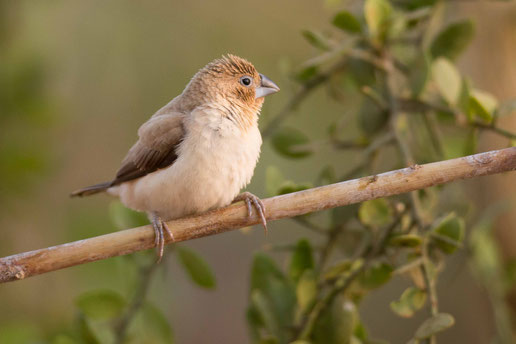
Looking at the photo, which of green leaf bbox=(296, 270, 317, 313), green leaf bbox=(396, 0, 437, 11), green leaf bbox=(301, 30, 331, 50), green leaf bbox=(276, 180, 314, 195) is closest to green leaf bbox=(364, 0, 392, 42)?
→ green leaf bbox=(301, 30, 331, 50)

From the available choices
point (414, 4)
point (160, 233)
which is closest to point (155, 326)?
point (160, 233)

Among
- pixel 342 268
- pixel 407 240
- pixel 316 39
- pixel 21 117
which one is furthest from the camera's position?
pixel 21 117

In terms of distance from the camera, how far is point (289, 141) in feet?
8.30

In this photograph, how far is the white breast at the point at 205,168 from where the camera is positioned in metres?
2.09

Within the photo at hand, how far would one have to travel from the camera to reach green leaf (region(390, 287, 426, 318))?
5.96 ft

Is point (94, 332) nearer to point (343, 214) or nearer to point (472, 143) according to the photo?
point (343, 214)

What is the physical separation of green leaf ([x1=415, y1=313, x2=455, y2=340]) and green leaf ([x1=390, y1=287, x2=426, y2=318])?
0.13m

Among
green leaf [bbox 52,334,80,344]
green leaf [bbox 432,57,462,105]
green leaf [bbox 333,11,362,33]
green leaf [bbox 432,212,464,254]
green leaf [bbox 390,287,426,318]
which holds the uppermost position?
green leaf [bbox 333,11,362,33]

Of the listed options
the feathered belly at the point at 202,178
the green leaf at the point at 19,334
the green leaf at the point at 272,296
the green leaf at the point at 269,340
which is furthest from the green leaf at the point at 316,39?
the green leaf at the point at 19,334

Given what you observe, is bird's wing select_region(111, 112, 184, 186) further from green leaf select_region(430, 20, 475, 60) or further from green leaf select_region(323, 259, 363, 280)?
green leaf select_region(430, 20, 475, 60)

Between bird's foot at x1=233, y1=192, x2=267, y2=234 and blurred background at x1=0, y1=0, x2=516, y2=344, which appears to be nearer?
bird's foot at x1=233, y1=192, x2=267, y2=234

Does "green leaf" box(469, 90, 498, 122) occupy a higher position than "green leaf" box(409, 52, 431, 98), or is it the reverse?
"green leaf" box(409, 52, 431, 98)

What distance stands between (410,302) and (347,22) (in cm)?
107

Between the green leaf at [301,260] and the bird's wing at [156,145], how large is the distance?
0.57 meters
